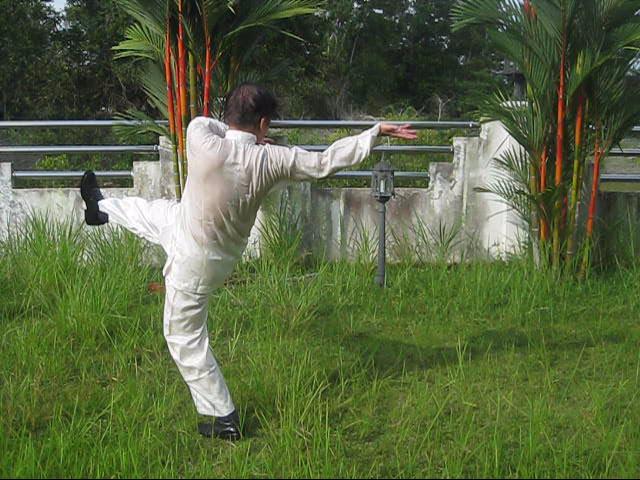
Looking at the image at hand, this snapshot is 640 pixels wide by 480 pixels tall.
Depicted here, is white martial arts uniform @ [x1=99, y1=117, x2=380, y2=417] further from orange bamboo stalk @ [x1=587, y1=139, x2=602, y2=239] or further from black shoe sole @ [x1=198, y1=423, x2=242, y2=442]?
orange bamboo stalk @ [x1=587, y1=139, x2=602, y2=239]

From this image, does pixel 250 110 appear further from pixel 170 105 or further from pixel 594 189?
pixel 594 189

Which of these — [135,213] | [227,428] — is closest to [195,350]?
[227,428]

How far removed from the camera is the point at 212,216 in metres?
3.57

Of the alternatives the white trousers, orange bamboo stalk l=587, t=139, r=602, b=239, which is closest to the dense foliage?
orange bamboo stalk l=587, t=139, r=602, b=239

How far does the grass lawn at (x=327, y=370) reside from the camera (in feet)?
11.2

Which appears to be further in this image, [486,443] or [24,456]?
[486,443]

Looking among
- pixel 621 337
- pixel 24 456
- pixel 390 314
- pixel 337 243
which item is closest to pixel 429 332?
pixel 390 314

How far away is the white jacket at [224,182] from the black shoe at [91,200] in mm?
879

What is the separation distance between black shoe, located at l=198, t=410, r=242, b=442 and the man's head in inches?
47.8

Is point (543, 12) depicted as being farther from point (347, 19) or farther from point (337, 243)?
point (347, 19)

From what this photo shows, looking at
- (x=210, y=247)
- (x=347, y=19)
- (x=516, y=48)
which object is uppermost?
(x=347, y=19)

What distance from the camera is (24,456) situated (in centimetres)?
325

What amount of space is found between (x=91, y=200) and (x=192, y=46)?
2314 mm

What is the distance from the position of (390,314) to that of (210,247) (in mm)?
2213
